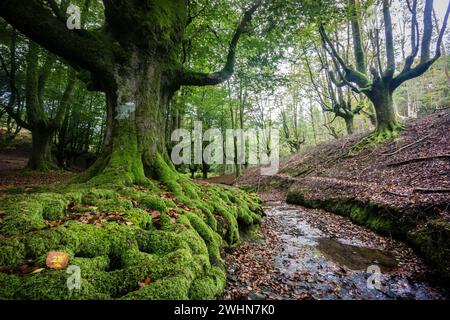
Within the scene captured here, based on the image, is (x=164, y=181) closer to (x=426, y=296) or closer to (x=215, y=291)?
(x=215, y=291)

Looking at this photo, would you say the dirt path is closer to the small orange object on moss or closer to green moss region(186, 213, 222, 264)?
green moss region(186, 213, 222, 264)

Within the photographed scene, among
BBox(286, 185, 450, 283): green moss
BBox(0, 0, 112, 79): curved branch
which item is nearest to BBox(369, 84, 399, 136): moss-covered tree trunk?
BBox(286, 185, 450, 283): green moss

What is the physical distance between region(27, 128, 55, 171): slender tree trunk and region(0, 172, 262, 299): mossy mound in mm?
14706

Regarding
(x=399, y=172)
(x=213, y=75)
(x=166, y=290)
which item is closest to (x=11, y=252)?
(x=166, y=290)

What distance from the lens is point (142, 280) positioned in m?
2.59

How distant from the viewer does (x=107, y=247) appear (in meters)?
2.94

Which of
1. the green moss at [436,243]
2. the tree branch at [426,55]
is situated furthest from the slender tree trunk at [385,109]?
the green moss at [436,243]

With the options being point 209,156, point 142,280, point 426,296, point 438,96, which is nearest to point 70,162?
point 209,156

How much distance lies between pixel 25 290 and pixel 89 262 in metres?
0.60

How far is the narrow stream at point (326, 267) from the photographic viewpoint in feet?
12.5

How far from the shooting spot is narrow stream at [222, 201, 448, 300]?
3795 mm

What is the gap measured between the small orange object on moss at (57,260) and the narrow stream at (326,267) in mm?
2153

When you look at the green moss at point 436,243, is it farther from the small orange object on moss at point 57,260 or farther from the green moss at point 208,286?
the small orange object on moss at point 57,260

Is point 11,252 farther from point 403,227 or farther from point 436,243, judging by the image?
point 403,227
